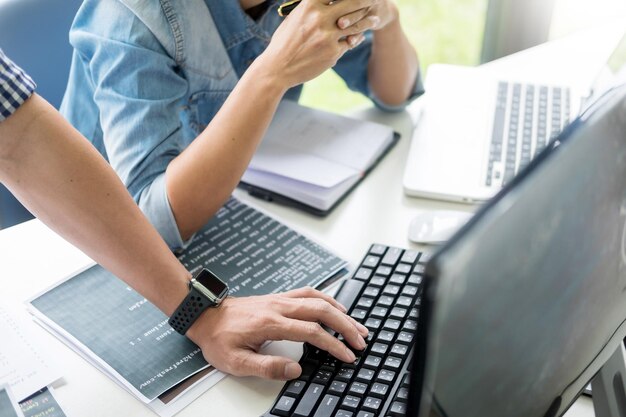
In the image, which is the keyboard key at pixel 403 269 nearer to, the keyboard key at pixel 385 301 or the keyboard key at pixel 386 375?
the keyboard key at pixel 385 301

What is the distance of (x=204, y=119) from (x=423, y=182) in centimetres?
35

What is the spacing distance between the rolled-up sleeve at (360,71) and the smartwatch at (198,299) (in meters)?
0.56

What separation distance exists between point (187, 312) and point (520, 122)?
0.64 m

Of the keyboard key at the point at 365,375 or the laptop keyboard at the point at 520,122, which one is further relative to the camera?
the laptop keyboard at the point at 520,122

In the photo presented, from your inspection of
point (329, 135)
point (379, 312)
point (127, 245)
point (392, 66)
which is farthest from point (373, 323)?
point (392, 66)

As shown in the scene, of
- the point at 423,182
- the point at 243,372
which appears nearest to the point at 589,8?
the point at 423,182

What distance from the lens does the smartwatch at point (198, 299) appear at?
0.79 meters

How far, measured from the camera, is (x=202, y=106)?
1104 millimetres

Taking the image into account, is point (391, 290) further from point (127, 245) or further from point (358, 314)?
point (127, 245)

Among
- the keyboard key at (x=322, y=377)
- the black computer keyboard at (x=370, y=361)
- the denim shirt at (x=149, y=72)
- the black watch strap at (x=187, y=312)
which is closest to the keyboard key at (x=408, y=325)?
the black computer keyboard at (x=370, y=361)

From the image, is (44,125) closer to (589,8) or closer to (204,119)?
(204,119)

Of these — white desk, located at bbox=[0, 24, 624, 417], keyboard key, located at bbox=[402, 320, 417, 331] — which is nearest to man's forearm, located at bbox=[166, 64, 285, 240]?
white desk, located at bbox=[0, 24, 624, 417]

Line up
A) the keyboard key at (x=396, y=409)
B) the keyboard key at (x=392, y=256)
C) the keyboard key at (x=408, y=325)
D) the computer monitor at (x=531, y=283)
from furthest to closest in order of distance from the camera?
the keyboard key at (x=392, y=256) → the keyboard key at (x=408, y=325) → the keyboard key at (x=396, y=409) → the computer monitor at (x=531, y=283)

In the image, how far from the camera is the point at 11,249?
958 mm
